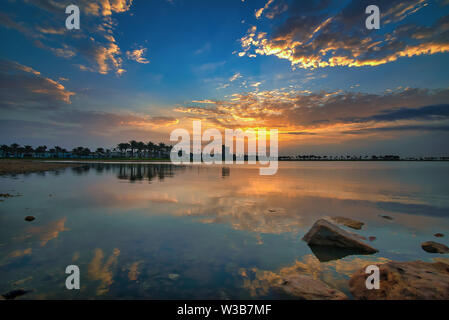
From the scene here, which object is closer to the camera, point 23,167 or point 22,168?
point 22,168

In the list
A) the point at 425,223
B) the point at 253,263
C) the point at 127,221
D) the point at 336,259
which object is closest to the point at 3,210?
the point at 127,221

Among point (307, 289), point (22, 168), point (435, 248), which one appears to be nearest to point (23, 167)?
point (22, 168)

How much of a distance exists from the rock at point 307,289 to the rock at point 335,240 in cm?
340

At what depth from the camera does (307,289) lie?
19.2ft

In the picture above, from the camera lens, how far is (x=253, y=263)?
24.9 feet

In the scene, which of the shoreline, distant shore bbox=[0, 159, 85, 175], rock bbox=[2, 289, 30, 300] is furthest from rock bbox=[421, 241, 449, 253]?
distant shore bbox=[0, 159, 85, 175]

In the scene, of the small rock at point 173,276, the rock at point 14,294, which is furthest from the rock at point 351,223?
the rock at point 14,294

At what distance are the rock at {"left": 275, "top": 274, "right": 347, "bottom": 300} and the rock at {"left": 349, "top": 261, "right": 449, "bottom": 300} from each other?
0.74 m

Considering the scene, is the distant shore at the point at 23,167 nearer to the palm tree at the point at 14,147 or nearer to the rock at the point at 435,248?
the rock at the point at 435,248

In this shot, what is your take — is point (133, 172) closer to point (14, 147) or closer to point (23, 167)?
point (23, 167)

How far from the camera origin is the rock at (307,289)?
556cm

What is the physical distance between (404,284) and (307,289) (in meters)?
2.61

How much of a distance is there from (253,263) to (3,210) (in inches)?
675
